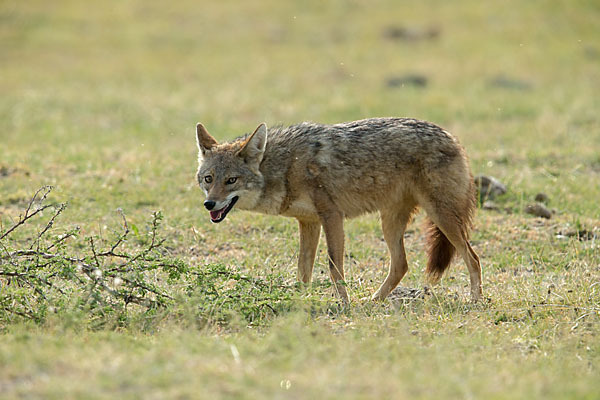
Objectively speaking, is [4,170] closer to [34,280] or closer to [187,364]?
[34,280]

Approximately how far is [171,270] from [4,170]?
551 centimetres

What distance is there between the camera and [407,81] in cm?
2045

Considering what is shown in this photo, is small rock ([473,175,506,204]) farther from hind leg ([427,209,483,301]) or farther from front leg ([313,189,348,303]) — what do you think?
front leg ([313,189,348,303])

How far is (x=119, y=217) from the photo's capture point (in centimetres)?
959

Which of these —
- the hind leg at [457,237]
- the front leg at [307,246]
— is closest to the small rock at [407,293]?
the hind leg at [457,237]

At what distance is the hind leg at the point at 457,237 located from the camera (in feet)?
24.3

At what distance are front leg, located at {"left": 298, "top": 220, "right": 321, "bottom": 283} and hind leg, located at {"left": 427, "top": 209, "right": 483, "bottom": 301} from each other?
117cm

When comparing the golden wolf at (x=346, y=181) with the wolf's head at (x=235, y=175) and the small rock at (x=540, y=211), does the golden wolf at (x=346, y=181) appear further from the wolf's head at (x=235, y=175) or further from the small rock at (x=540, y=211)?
the small rock at (x=540, y=211)

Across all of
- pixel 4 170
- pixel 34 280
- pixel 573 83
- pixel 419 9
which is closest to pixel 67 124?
pixel 4 170

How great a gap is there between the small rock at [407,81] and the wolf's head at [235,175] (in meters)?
13.0

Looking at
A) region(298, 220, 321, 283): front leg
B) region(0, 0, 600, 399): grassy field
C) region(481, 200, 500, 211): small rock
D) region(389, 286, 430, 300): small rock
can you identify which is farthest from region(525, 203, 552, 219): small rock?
region(298, 220, 321, 283): front leg

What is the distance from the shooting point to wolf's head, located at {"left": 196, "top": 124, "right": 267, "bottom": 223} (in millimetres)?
7227

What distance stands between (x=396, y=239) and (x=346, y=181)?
0.87 meters

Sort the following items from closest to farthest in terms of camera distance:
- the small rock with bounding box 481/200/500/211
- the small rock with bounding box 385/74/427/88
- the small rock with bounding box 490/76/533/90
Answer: the small rock with bounding box 481/200/500/211
the small rock with bounding box 490/76/533/90
the small rock with bounding box 385/74/427/88
